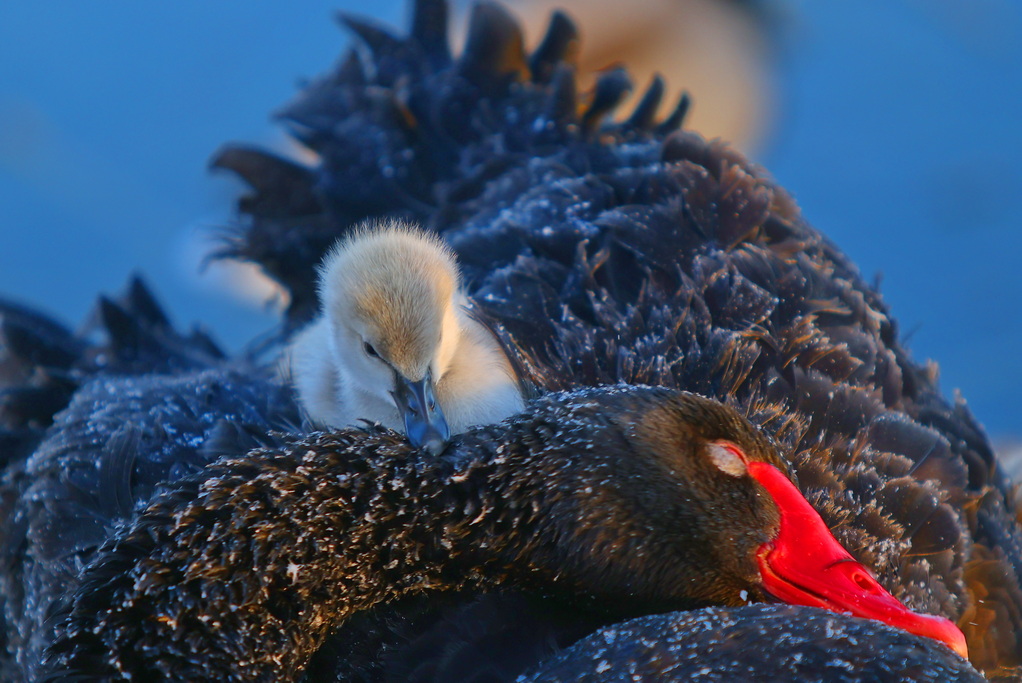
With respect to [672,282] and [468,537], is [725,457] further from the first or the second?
[672,282]

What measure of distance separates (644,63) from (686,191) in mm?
2475

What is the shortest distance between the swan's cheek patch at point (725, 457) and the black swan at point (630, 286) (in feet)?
0.54

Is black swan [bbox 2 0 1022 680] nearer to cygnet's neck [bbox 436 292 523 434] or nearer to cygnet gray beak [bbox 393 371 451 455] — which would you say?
cygnet's neck [bbox 436 292 523 434]

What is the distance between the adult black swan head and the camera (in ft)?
4.43

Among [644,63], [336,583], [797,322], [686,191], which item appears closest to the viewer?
[336,583]

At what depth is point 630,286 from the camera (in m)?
2.00

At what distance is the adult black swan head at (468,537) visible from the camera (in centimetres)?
135

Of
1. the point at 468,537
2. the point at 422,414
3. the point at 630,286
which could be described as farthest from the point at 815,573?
the point at 630,286

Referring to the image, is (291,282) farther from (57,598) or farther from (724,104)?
(724,104)

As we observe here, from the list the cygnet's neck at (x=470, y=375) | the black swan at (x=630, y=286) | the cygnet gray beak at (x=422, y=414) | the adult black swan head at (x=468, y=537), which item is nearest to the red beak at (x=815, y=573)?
the adult black swan head at (x=468, y=537)

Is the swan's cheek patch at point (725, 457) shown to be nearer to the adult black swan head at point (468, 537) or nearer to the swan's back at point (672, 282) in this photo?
the adult black swan head at point (468, 537)

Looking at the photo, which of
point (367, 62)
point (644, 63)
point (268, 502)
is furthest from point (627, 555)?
point (644, 63)

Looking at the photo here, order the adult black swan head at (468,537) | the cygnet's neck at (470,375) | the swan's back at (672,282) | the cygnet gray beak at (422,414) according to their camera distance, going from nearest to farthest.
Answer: the adult black swan head at (468,537)
the cygnet gray beak at (422,414)
the swan's back at (672,282)
the cygnet's neck at (470,375)

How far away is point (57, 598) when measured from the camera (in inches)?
69.9
